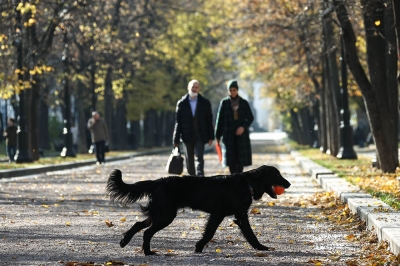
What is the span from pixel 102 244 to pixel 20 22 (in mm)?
20482

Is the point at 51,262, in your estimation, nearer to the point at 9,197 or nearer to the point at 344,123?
the point at 9,197

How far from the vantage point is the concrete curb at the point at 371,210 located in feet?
32.7

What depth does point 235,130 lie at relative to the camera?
1842 centimetres

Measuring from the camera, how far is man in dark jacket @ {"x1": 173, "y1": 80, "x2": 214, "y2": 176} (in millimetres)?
18875

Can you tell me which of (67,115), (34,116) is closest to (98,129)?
(34,116)

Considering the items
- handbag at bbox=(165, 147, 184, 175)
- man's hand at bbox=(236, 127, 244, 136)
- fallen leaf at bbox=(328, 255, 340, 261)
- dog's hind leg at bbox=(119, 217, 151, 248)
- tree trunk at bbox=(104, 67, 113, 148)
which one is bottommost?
fallen leaf at bbox=(328, 255, 340, 261)

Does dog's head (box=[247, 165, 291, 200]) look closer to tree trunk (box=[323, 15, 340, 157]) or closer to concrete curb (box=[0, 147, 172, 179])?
concrete curb (box=[0, 147, 172, 179])

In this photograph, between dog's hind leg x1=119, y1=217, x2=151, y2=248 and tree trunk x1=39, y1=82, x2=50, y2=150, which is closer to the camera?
dog's hind leg x1=119, y1=217, x2=151, y2=248

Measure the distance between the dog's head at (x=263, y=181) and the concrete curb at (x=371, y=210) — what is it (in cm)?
114

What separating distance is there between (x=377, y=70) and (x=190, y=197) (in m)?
13.1

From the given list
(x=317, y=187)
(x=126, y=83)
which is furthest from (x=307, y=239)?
(x=126, y=83)

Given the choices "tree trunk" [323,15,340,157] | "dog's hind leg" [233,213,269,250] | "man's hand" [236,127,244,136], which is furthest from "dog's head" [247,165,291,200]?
"tree trunk" [323,15,340,157]

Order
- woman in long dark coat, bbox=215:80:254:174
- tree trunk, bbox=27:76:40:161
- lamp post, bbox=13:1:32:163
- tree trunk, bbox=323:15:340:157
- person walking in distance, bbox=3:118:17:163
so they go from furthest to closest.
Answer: person walking in distance, bbox=3:118:17:163
tree trunk, bbox=27:76:40:161
tree trunk, bbox=323:15:340:157
lamp post, bbox=13:1:32:163
woman in long dark coat, bbox=215:80:254:174

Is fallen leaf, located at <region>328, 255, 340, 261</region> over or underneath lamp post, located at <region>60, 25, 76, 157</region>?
underneath
